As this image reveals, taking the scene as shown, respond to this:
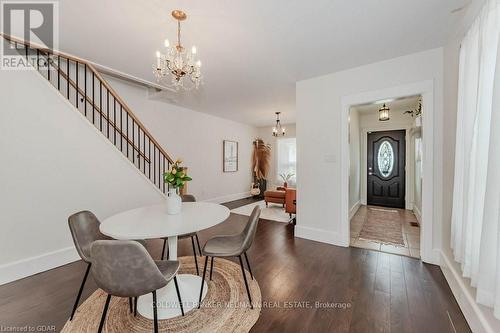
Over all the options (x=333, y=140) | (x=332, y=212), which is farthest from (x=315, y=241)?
(x=333, y=140)

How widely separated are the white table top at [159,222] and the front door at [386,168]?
5.39 meters

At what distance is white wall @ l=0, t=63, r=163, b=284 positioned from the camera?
2.20 metres

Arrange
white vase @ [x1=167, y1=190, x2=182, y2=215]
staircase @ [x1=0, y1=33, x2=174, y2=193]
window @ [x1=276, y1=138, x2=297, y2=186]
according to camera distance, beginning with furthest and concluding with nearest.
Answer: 1. window @ [x1=276, y1=138, x2=297, y2=186]
2. staircase @ [x1=0, y1=33, x2=174, y2=193]
3. white vase @ [x1=167, y1=190, x2=182, y2=215]

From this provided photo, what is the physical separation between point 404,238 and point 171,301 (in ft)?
12.1

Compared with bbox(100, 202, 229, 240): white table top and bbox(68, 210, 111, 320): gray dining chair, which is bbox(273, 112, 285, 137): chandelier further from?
bbox(68, 210, 111, 320): gray dining chair

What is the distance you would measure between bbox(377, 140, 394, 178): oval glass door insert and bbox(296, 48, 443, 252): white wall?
3.41 metres

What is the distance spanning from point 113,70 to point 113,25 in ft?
4.07

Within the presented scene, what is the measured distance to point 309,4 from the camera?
6.07 feet

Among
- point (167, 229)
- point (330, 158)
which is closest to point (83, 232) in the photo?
point (167, 229)

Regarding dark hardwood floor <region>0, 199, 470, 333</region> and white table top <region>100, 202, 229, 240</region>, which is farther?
dark hardwood floor <region>0, 199, 470, 333</region>

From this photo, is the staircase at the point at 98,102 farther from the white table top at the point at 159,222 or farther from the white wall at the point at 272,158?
the white wall at the point at 272,158

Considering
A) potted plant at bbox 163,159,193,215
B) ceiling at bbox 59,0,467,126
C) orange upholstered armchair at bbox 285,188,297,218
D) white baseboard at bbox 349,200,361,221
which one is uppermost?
ceiling at bbox 59,0,467,126

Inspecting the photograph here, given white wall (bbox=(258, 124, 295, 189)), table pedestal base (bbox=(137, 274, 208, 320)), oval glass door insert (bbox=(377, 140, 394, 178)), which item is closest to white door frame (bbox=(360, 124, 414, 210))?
oval glass door insert (bbox=(377, 140, 394, 178))

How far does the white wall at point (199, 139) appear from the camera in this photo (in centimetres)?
450
